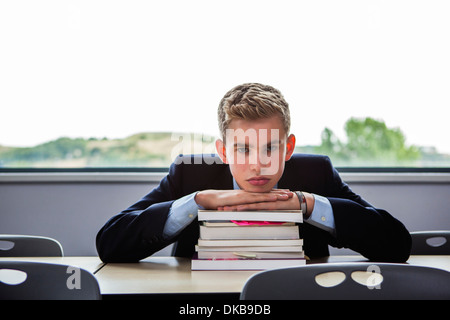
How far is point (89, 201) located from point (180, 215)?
1740mm

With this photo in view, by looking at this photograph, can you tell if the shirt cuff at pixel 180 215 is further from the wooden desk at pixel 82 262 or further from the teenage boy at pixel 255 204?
the wooden desk at pixel 82 262

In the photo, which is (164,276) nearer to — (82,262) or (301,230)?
(82,262)

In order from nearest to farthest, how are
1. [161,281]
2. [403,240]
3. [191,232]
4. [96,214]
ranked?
[161,281] < [403,240] < [191,232] < [96,214]

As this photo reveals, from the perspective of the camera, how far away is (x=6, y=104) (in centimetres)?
309

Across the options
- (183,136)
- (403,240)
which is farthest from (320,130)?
(403,240)

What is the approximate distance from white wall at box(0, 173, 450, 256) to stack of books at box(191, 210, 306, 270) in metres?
1.78

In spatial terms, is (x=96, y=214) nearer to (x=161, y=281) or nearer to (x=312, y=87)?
(x=312, y=87)

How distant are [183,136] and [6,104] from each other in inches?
47.5

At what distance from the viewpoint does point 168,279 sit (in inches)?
45.1

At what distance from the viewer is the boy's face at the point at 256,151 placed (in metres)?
1.34

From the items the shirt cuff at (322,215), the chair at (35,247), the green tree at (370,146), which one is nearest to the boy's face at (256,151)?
the shirt cuff at (322,215)

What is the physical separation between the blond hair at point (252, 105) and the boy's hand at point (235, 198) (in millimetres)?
230

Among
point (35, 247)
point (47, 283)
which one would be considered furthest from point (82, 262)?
point (47, 283)

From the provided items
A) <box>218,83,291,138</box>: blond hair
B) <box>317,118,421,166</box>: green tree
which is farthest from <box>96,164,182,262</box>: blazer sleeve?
<box>317,118,421,166</box>: green tree
